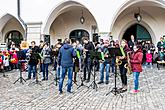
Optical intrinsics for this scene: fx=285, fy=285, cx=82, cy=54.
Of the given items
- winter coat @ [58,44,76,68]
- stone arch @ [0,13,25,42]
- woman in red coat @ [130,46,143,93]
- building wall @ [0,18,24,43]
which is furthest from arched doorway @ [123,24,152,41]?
winter coat @ [58,44,76,68]

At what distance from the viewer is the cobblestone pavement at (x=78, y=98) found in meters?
7.76

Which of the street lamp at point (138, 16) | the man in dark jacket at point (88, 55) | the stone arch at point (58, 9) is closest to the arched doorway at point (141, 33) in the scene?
the street lamp at point (138, 16)

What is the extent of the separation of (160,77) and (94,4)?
6742 mm

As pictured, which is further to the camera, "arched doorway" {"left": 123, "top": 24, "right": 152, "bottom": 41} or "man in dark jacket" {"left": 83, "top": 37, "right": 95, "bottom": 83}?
"arched doorway" {"left": 123, "top": 24, "right": 152, "bottom": 41}

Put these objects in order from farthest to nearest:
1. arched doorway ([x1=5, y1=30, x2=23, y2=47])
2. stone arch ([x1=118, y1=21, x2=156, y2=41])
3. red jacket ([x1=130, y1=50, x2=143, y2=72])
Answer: arched doorway ([x1=5, y1=30, x2=23, y2=47]) → stone arch ([x1=118, y1=21, x2=156, y2=41]) → red jacket ([x1=130, y1=50, x2=143, y2=72])

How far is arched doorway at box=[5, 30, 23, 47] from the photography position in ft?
75.6

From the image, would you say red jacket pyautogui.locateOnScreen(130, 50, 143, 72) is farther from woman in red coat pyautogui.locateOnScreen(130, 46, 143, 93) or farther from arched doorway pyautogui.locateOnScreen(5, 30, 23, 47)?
arched doorway pyautogui.locateOnScreen(5, 30, 23, 47)

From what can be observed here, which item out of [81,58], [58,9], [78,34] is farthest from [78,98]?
[78,34]

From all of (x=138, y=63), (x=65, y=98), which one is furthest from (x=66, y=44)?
(x=138, y=63)

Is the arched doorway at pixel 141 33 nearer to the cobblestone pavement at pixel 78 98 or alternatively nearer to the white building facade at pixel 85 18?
the white building facade at pixel 85 18

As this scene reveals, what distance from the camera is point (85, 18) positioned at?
2142cm

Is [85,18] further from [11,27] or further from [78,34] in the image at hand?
[11,27]

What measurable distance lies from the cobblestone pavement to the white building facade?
7109 mm

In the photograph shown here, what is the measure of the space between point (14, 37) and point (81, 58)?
1264cm
